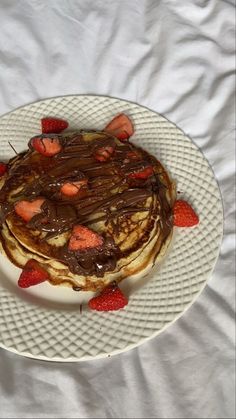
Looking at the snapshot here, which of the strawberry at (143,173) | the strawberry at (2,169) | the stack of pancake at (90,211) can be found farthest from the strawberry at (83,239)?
the strawberry at (2,169)

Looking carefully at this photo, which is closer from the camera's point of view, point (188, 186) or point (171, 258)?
point (171, 258)

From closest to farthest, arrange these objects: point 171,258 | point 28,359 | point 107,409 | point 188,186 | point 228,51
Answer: point 107,409 < point 28,359 < point 171,258 < point 188,186 < point 228,51

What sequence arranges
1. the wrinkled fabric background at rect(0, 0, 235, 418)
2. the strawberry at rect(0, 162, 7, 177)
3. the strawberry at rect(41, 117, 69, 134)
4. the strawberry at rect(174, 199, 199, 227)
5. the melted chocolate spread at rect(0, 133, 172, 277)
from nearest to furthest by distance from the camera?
the wrinkled fabric background at rect(0, 0, 235, 418) < the melted chocolate spread at rect(0, 133, 172, 277) < the strawberry at rect(174, 199, 199, 227) < the strawberry at rect(0, 162, 7, 177) < the strawberry at rect(41, 117, 69, 134)

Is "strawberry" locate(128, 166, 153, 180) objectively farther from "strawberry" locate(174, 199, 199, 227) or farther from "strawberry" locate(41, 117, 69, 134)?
"strawberry" locate(41, 117, 69, 134)

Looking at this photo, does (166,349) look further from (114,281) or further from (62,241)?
(62,241)

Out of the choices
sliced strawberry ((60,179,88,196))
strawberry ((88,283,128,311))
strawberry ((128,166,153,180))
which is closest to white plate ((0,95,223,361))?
strawberry ((88,283,128,311))

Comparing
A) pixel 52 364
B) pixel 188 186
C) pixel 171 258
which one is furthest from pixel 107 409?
pixel 188 186

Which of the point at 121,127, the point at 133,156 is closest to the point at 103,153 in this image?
the point at 133,156
